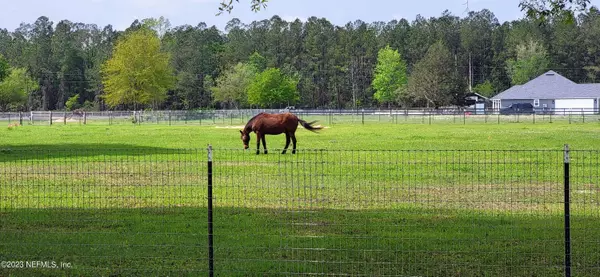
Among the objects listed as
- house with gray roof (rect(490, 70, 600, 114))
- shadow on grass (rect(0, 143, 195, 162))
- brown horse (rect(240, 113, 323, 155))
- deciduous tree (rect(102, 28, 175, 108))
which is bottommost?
shadow on grass (rect(0, 143, 195, 162))

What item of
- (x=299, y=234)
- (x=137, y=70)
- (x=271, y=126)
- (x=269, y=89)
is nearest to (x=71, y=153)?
(x=271, y=126)

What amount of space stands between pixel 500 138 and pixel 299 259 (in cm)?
2898

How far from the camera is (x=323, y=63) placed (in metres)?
132

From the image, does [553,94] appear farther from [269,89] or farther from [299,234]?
[299,234]

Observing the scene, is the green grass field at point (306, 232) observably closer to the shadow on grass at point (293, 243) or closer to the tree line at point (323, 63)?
the shadow on grass at point (293, 243)

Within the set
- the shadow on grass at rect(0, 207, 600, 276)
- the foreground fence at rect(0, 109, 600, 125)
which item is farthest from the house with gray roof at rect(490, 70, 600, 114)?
the shadow on grass at rect(0, 207, 600, 276)

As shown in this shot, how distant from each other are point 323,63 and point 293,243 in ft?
400

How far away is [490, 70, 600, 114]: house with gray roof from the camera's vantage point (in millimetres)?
93812

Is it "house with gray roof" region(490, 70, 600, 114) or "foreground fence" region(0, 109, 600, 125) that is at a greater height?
"house with gray roof" region(490, 70, 600, 114)

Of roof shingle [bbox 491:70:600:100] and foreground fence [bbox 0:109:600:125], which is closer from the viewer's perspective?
foreground fence [bbox 0:109:600:125]

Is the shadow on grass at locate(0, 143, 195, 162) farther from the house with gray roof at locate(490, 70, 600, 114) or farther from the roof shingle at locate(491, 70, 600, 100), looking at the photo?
the roof shingle at locate(491, 70, 600, 100)

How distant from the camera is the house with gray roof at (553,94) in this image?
308 ft

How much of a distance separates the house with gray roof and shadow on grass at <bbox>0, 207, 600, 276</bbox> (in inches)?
3293

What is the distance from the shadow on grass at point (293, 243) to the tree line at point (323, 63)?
8533cm
